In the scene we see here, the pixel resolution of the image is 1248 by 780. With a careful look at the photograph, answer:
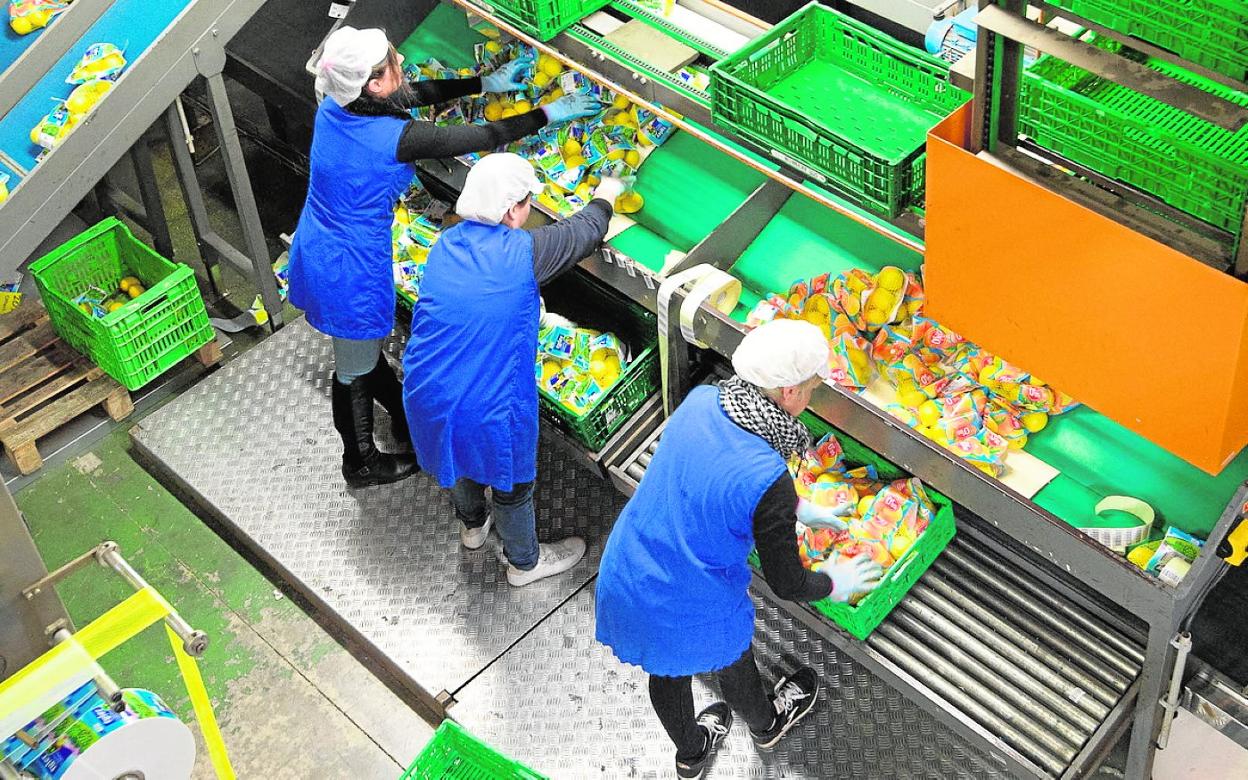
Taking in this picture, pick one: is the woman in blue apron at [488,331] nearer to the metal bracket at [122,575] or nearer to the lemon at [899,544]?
the lemon at [899,544]

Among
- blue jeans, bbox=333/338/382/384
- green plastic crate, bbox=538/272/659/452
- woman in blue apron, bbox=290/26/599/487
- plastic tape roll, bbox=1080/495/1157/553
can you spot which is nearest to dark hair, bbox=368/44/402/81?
woman in blue apron, bbox=290/26/599/487

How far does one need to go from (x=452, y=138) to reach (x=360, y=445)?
148cm

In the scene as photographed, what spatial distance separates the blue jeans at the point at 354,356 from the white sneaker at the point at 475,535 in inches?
31.3

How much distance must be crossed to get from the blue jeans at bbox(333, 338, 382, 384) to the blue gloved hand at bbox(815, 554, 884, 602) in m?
2.24

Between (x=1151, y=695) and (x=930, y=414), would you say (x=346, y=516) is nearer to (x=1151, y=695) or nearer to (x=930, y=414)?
(x=930, y=414)

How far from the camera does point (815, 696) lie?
5.29 m

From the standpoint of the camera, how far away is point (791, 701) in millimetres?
5207


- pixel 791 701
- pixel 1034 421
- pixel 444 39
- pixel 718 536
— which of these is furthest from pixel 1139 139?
pixel 444 39

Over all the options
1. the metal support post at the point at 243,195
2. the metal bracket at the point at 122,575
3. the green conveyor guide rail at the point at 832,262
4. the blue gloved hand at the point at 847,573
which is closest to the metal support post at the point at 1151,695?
the green conveyor guide rail at the point at 832,262

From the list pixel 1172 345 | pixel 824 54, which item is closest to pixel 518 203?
pixel 824 54

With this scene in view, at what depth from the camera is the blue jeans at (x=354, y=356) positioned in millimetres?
5906

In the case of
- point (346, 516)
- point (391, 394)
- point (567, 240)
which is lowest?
point (346, 516)

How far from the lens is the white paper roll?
368 cm

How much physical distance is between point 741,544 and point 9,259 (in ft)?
12.7
